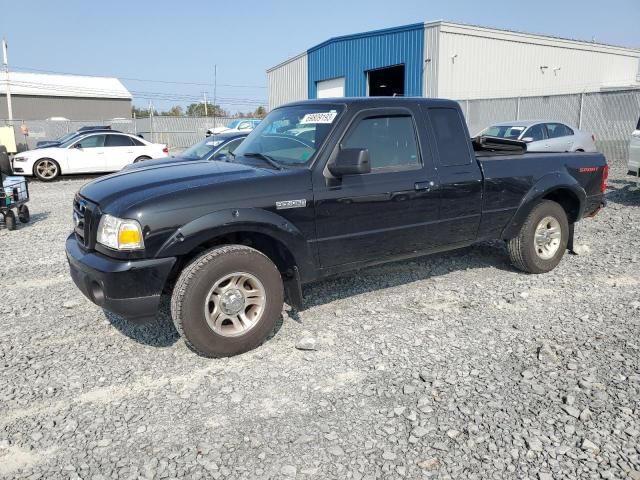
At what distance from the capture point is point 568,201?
604cm

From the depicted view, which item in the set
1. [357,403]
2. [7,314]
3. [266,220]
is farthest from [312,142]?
[7,314]

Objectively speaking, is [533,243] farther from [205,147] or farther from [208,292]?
[205,147]

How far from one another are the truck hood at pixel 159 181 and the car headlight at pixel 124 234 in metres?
0.12

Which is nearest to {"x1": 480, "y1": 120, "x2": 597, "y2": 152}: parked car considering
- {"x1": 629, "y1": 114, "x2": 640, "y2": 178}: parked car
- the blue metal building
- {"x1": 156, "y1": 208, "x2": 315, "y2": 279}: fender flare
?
{"x1": 629, "y1": 114, "x2": 640, "y2": 178}: parked car

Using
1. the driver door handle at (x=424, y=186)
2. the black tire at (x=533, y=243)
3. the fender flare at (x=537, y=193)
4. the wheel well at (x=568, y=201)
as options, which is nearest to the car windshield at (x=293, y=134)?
the driver door handle at (x=424, y=186)

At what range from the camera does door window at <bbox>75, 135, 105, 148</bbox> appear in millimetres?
16484

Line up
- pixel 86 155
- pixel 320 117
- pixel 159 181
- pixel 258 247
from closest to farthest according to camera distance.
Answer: pixel 159 181, pixel 258 247, pixel 320 117, pixel 86 155

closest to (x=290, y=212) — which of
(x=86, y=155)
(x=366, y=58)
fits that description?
(x=86, y=155)

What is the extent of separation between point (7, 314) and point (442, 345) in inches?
154

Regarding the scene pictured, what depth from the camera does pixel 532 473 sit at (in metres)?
2.63

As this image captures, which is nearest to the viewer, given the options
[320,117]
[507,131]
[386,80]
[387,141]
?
[320,117]

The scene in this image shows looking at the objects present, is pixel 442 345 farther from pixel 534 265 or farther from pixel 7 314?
pixel 7 314

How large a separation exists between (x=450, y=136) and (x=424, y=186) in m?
0.68

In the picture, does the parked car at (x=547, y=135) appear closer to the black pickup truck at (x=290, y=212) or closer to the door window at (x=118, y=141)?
the black pickup truck at (x=290, y=212)
